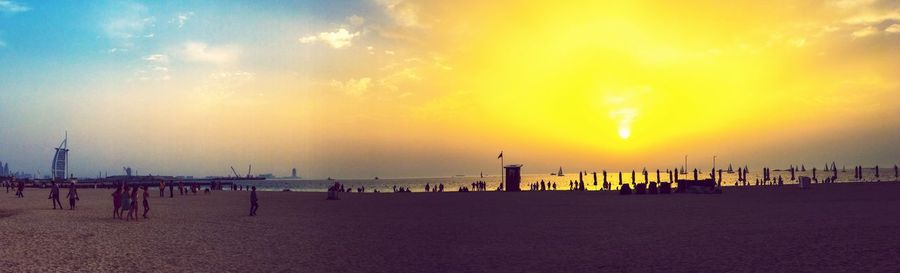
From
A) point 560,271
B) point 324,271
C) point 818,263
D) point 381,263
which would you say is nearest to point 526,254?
point 560,271

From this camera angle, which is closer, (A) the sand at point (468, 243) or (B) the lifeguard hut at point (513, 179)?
(A) the sand at point (468, 243)

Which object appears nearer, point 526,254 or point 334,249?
point 526,254

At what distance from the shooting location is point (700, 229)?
21141 millimetres

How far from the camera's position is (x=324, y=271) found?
13.1 meters

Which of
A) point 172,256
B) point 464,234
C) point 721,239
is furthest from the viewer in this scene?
point 464,234

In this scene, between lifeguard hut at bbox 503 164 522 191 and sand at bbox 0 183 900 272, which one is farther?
lifeguard hut at bbox 503 164 522 191

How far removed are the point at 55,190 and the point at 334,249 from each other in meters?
26.7

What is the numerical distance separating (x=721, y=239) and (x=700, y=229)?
3183mm

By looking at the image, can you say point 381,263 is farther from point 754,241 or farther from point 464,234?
point 754,241

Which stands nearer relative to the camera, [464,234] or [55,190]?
[464,234]

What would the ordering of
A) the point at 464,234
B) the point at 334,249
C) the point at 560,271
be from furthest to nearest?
the point at 464,234 < the point at 334,249 < the point at 560,271

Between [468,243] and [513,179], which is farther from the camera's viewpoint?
[513,179]

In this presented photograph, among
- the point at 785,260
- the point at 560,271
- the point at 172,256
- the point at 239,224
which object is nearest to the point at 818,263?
the point at 785,260

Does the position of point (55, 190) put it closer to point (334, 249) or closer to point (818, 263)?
point (334, 249)
